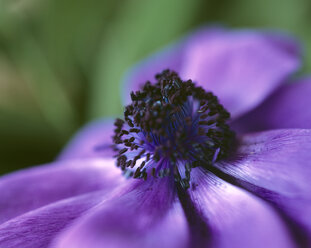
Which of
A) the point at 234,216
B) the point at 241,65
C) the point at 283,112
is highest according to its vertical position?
the point at 241,65

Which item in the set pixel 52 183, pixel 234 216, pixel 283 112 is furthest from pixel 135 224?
pixel 283 112

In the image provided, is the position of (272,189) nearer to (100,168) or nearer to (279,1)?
(100,168)

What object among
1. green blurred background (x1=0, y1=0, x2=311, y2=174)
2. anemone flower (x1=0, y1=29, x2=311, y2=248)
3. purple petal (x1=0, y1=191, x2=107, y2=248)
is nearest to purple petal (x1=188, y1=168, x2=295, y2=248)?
anemone flower (x1=0, y1=29, x2=311, y2=248)

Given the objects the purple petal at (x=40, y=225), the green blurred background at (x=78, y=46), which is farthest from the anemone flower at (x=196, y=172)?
the green blurred background at (x=78, y=46)

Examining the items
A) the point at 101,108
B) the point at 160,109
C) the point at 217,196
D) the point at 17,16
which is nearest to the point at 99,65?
the point at 101,108

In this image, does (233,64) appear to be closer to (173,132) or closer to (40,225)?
(173,132)
